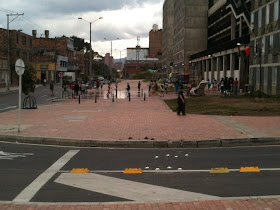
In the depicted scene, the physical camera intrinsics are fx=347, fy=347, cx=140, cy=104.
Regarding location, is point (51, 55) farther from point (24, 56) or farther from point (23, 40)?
point (23, 40)

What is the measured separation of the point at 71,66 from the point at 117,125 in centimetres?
9451

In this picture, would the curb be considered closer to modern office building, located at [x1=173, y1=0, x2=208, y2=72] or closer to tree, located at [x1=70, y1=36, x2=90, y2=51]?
modern office building, located at [x1=173, y1=0, x2=208, y2=72]

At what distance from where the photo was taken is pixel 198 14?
267 feet

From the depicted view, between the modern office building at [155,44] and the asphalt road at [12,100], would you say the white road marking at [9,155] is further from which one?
the modern office building at [155,44]

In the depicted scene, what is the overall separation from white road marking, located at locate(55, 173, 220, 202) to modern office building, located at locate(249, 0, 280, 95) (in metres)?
25.5

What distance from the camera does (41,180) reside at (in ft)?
21.5

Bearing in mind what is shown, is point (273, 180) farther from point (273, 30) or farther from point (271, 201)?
point (273, 30)

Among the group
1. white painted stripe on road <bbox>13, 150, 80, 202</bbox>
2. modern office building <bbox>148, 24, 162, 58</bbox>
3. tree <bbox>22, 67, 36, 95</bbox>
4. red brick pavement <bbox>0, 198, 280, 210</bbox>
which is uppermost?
modern office building <bbox>148, 24, 162, 58</bbox>

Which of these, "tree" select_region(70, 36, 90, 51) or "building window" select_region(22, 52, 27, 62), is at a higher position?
"tree" select_region(70, 36, 90, 51)

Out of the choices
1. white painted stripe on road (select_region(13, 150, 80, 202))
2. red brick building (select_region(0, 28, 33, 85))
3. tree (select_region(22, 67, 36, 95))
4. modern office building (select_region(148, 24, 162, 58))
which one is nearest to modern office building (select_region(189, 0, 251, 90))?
tree (select_region(22, 67, 36, 95))

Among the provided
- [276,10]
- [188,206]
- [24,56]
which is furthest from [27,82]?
[24,56]

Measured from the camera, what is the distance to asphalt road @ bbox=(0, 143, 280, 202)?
5684 millimetres

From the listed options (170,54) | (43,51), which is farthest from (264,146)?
(170,54)

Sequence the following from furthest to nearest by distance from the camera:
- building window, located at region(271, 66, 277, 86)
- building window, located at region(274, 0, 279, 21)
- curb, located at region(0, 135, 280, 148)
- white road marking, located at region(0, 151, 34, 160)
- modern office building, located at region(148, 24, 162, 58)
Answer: modern office building, located at region(148, 24, 162, 58) < building window, located at region(271, 66, 277, 86) < building window, located at region(274, 0, 279, 21) < curb, located at region(0, 135, 280, 148) < white road marking, located at region(0, 151, 34, 160)
